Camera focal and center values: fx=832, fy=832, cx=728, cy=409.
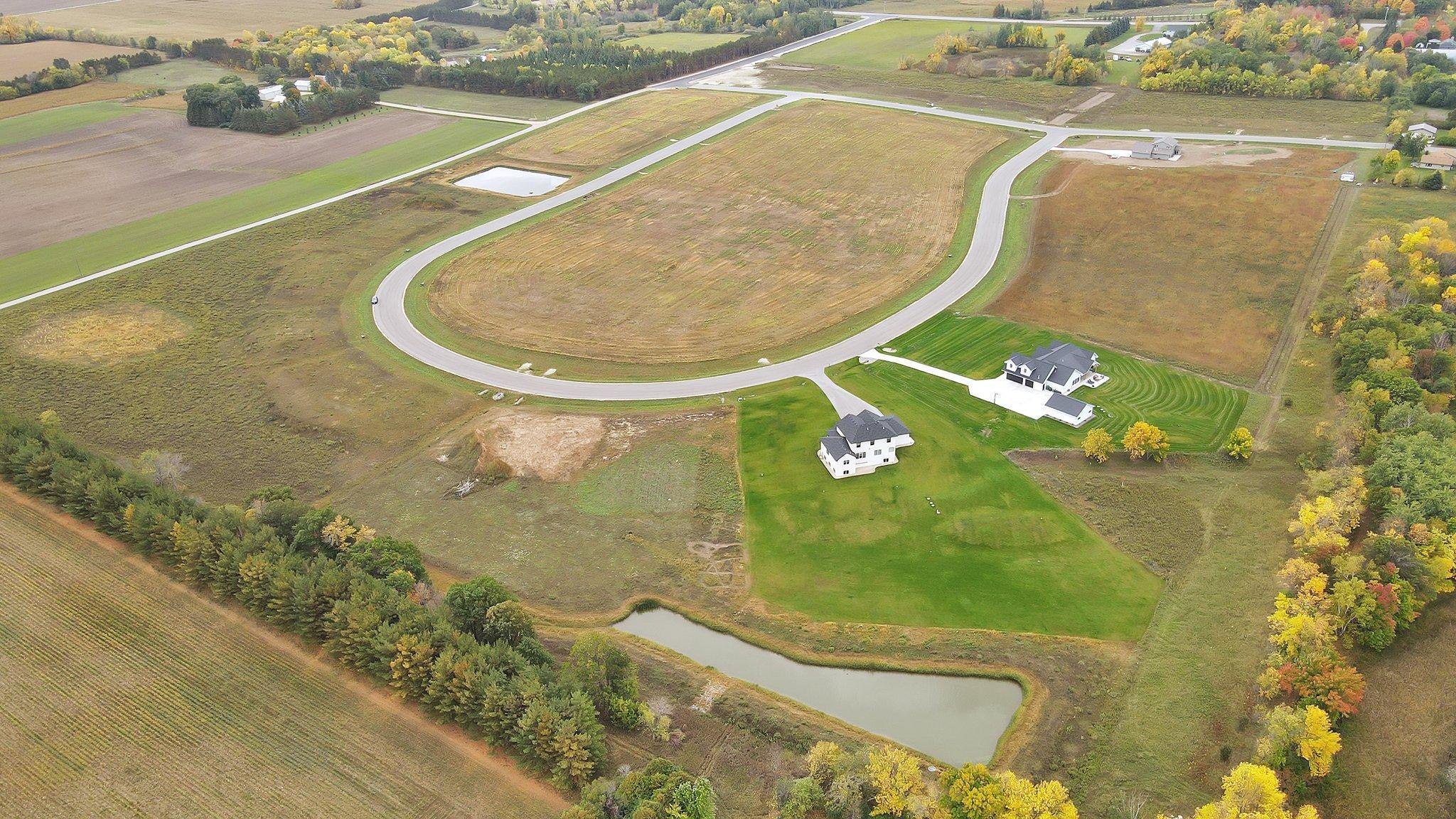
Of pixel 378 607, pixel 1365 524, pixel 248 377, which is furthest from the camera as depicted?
pixel 248 377

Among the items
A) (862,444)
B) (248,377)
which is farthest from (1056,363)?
(248,377)

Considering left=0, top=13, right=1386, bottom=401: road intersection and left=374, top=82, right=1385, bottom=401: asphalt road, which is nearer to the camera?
left=374, top=82, right=1385, bottom=401: asphalt road

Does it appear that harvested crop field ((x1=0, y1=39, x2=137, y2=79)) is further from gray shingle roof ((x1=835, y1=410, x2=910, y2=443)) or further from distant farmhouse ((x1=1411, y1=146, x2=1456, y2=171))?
distant farmhouse ((x1=1411, y1=146, x2=1456, y2=171))

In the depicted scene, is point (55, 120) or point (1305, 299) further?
point (55, 120)

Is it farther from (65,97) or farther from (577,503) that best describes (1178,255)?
(65,97)

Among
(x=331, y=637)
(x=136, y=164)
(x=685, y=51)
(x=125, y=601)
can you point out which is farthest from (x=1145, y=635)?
(x=685, y=51)

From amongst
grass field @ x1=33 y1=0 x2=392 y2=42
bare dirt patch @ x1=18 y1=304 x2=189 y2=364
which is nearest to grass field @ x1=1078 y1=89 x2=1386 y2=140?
bare dirt patch @ x1=18 y1=304 x2=189 y2=364
